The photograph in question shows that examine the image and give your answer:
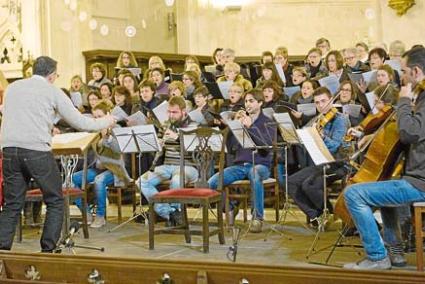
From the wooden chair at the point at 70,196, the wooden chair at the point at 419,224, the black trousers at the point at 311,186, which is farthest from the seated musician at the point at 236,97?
the wooden chair at the point at 419,224

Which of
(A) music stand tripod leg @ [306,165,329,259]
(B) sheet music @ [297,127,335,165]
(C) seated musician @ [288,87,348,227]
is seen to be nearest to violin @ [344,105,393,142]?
(B) sheet music @ [297,127,335,165]

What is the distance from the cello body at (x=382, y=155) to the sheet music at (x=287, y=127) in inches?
56.6

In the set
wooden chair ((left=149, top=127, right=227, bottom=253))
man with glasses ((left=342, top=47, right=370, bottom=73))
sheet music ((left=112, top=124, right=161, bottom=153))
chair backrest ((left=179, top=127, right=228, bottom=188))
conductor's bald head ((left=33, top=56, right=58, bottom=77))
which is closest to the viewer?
conductor's bald head ((left=33, top=56, right=58, bottom=77))

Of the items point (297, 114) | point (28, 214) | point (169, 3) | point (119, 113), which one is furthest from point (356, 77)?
point (169, 3)

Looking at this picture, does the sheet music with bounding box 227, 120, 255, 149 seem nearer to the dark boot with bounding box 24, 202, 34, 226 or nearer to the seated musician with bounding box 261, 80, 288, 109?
the seated musician with bounding box 261, 80, 288, 109

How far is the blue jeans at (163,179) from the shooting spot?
6.74 metres

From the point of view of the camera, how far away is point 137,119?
710cm

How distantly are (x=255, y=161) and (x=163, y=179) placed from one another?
87 cm

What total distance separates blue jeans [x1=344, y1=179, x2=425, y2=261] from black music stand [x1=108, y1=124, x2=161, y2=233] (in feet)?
7.43

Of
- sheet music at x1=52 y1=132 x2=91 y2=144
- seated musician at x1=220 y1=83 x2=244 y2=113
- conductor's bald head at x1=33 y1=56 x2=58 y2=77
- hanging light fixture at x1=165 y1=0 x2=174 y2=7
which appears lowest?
sheet music at x1=52 y1=132 x2=91 y2=144

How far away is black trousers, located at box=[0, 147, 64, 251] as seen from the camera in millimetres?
5023

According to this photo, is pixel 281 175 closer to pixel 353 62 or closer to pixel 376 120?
pixel 353 62

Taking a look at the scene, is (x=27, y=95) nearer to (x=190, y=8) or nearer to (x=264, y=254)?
(x=264, y=254)

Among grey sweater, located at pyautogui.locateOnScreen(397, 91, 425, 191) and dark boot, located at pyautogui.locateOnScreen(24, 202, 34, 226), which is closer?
grey sweater, located at pyautogui.locateOnScreen(397, 91, 425, 191)
